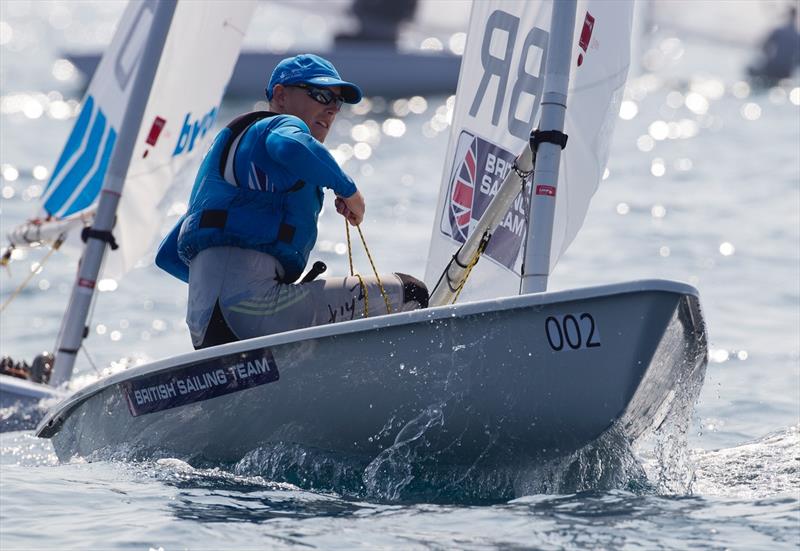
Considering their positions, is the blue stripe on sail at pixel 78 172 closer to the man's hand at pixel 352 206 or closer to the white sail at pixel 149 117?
the white sail at pixel 149 117

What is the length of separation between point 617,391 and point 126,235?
3562mm

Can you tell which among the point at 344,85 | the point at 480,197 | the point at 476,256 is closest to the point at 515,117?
the point at 480,197

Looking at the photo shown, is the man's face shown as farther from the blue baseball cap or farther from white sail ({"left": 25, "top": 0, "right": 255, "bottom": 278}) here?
white sail ({"left": 25, "top": 0, "right": 255, "bottom": 278})

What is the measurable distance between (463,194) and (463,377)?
1.54 metres

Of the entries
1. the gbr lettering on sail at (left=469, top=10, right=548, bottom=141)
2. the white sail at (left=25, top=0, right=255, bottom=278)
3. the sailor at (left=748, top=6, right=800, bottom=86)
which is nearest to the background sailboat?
the white sail at (left=25, top=0, right=255, bottom=278)

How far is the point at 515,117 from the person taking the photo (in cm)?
500

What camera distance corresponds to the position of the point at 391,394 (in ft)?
12.6

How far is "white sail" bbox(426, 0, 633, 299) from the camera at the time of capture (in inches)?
188

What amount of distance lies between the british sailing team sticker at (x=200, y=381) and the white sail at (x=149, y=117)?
2.33 meters

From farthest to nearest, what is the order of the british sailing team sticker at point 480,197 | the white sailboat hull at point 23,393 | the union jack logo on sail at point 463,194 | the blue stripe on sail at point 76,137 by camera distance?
the blue stripe on sail at point 76,137, the white sailboat hull at point 23,393, the union jack logo on sail at point 463,194, the british sailing team sticker at point 480,197

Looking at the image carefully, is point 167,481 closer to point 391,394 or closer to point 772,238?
point 391,394

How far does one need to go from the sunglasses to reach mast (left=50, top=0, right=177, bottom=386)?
2196 millimetres

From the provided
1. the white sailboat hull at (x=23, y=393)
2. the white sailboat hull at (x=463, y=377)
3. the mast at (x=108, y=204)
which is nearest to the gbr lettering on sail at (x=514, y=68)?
the white sailboat hull at (x=463, y=377)

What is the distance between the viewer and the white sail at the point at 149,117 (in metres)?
6.53
